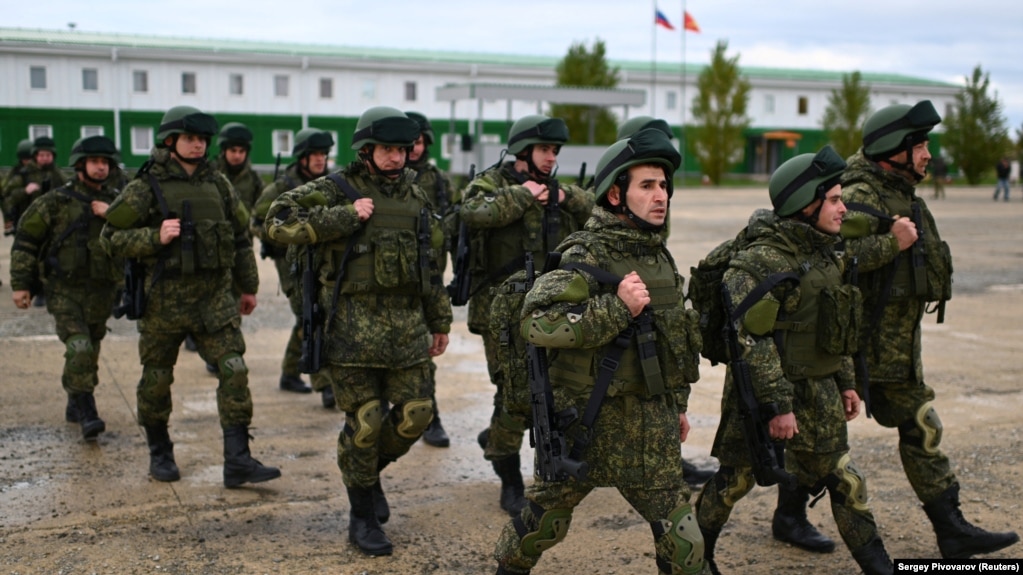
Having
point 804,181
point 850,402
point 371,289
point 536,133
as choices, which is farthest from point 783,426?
Result: point 536,133

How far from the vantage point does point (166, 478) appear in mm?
6387

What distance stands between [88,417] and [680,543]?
4.91 m

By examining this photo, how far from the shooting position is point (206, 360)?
6523mm

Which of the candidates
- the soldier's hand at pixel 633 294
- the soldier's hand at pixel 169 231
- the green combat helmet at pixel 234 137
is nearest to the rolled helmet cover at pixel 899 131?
the soldier's hand at pixel 633 294

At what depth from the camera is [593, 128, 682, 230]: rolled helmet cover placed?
409cm

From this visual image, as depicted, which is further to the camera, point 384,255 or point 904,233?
point 384,255

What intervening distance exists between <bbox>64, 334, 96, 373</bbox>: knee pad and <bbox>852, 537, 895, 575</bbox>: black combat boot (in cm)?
531

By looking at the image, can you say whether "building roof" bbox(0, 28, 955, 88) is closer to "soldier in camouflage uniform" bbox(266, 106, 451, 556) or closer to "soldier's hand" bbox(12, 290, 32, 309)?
"soldier's hand" bbox(12, 290, 32, 309)

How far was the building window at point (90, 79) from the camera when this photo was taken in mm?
47375

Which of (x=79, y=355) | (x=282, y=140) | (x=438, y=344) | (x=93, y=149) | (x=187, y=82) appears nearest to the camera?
(x=438, y=344)

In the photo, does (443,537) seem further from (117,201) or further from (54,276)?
(54,276)

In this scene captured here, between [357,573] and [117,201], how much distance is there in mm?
2781

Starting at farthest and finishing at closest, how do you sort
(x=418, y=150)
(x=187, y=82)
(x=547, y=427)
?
(x=187, y=82) < (x=418, y=150) < (x=547, y=427)

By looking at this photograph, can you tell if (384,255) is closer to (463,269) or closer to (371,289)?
(371,289)
